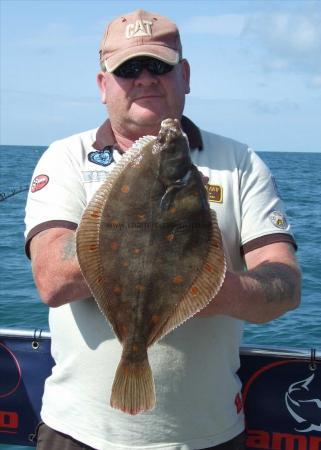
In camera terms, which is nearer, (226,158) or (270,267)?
(270,267)

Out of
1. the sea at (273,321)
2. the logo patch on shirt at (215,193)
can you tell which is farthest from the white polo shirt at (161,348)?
the sea at (273,321)

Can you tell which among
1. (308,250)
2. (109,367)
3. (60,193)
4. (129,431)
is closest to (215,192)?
(60,193)

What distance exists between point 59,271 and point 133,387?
496 millimetres

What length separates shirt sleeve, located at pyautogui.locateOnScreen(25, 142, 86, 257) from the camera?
110 inches

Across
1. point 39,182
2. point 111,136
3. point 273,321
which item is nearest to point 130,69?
point 111,136

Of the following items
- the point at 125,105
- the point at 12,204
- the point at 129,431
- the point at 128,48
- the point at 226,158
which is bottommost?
the point at 129,431

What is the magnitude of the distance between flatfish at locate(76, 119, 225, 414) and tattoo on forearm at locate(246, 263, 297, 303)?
34cm

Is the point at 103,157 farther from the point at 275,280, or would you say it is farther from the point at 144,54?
the point at 275,280

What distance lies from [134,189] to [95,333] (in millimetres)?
799

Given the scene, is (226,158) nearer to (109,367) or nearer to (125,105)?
(125,105)

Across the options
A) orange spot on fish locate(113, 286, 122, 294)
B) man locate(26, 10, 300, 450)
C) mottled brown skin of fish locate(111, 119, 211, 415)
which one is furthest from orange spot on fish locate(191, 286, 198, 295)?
man locate(26, 10, 300, 450)

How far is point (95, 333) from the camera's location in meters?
2.87

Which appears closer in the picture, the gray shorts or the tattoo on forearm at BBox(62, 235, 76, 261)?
the tattoo on forearm at BBox(62, 235, 76, 261)

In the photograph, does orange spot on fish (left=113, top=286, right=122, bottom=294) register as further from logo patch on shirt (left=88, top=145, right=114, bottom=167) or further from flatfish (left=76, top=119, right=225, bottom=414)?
logo patch on shirt (left=88, top=145, right=114, bottom=167)
